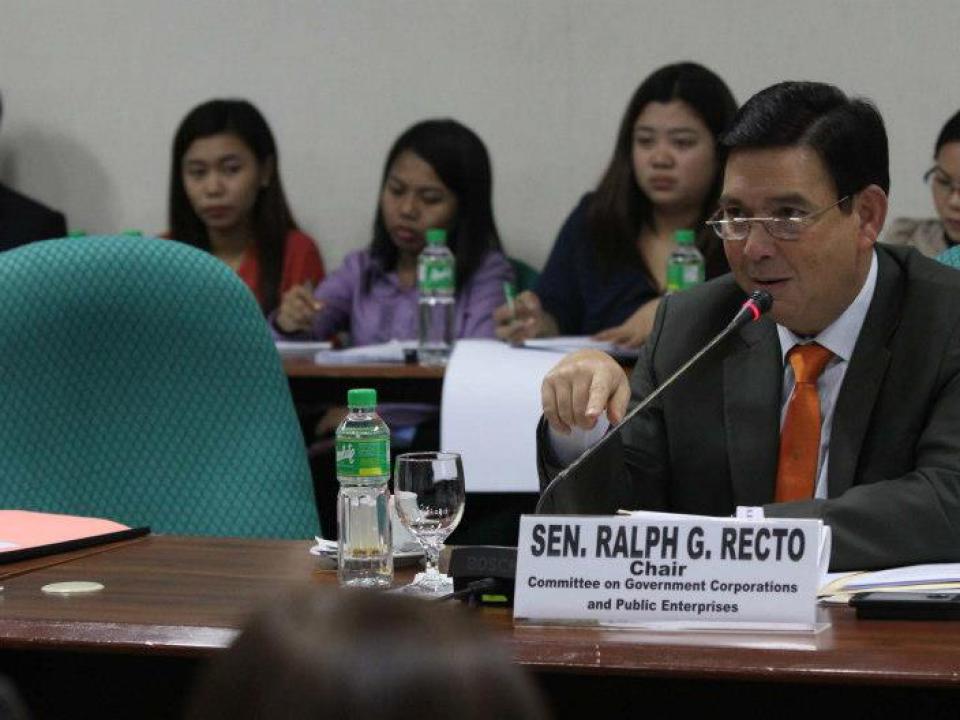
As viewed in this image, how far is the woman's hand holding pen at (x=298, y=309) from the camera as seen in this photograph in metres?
4.43

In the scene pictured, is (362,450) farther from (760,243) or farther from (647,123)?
(647,123)

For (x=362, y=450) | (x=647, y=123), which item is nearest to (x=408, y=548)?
(x=362, y=450)

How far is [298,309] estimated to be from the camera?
443 cm

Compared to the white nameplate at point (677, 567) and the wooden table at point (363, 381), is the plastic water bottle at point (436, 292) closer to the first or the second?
the wooden table at point (363, 381)

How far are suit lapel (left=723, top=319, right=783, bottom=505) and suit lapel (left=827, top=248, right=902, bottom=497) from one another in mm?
95

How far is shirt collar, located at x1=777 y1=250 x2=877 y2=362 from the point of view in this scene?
89.9 inches

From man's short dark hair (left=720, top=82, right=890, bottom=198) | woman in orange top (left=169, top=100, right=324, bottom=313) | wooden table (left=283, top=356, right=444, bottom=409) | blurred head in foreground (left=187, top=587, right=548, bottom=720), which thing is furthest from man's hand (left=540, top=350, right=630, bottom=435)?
woman in orange top (left=169, top=100, right=324, bottom=313)

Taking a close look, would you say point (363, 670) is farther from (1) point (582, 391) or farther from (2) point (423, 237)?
(2) point (423, 237)

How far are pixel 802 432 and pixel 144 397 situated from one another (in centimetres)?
100

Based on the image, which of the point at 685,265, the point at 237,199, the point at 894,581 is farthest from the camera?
the point at 237,199

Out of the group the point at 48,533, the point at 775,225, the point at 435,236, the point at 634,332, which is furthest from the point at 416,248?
the point at 48,533

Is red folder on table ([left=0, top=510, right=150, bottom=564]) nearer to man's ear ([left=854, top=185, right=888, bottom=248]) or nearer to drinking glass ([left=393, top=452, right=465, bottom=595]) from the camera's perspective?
drinking glass ([left=393, top=452, right=465, bottom=595])

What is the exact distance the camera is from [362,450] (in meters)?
1.92

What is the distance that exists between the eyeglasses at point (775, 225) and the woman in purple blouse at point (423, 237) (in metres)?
2.30
